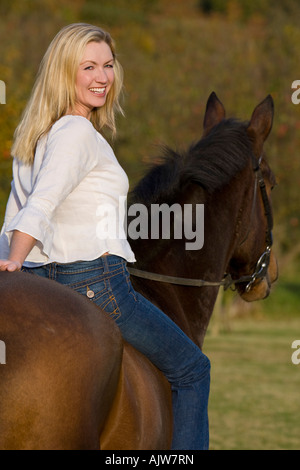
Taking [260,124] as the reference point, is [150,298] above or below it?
below

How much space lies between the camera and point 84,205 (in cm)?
294

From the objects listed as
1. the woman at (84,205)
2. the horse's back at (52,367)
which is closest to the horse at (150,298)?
the horse's back at (52,367)

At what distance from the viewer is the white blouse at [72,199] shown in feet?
9.04

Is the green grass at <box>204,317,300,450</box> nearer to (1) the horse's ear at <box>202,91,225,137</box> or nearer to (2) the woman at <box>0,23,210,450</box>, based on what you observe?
(1) the horse's ear at <box>202,91,225,137</box>

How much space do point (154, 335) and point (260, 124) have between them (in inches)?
60.4

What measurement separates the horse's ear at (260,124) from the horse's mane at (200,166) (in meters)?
0.09

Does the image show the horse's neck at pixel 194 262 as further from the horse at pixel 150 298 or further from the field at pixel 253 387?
the field at pixel 253 387

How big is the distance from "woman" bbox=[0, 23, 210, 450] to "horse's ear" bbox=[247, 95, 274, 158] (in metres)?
1.05

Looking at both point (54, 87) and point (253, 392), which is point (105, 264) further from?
point (253, 392)

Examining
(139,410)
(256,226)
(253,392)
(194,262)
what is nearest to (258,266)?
(256,226)

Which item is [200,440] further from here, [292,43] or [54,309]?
[292,43]

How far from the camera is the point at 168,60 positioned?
2734cm

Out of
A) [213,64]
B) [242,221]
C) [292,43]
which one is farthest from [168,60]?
[242,221]
